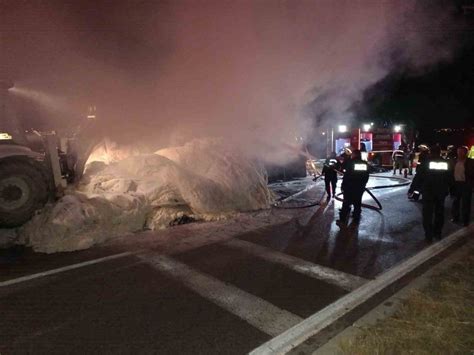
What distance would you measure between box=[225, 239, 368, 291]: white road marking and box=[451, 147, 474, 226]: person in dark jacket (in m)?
3.74

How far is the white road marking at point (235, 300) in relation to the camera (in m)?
3.37

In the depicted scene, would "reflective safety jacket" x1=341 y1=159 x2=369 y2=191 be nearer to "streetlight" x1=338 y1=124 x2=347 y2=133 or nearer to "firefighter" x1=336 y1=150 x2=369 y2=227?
"firefighter" x1=336 y1=150 x2=369 y2=227

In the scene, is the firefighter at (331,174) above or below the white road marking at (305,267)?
above

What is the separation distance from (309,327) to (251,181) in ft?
20.3

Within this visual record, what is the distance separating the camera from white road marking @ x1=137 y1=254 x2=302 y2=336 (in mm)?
3367

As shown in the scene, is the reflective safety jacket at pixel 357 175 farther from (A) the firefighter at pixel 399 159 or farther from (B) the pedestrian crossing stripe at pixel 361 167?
(A) the firefighter at pixel 399 159

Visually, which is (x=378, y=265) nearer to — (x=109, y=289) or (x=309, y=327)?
(x=309, y=327)

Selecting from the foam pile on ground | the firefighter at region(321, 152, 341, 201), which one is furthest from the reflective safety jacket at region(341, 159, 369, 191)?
the foam pile on ground

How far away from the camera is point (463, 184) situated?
22.9 feet

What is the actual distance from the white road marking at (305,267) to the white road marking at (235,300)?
101cm

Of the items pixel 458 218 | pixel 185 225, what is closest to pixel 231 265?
pixel 185 225

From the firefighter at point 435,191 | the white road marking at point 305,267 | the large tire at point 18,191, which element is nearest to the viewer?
the white road marking at point 305,267

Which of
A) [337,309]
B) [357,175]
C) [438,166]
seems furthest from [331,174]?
[337,309]

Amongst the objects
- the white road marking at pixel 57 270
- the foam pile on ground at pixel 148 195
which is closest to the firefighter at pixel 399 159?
the foam pile on ground at pixel 148 195
